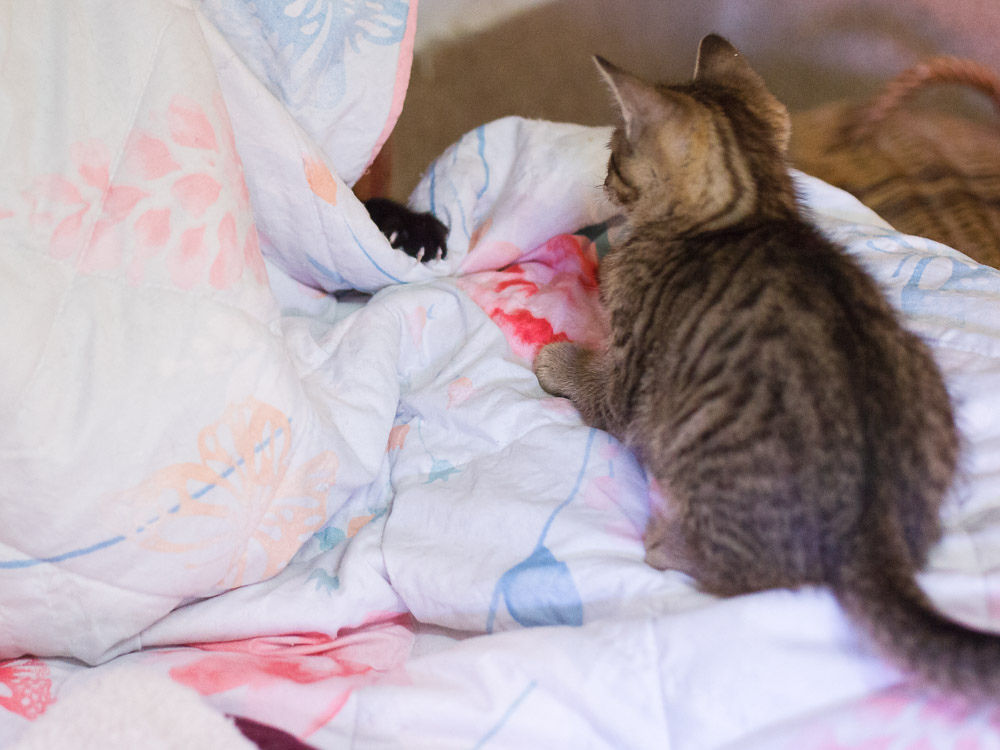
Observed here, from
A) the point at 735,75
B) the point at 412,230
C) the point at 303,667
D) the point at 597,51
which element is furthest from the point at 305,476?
the point at 597,51

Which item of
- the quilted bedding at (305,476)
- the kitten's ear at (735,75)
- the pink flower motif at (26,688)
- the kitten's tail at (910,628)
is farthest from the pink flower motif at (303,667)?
the kitten's ear at (735,75)

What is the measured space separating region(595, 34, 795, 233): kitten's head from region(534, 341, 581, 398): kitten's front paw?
23 cm

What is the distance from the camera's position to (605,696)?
0.74 m

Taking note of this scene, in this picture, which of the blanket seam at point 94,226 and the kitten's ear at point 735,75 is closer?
the blanket seam at point 94,226

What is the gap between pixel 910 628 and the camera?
69 centimetres

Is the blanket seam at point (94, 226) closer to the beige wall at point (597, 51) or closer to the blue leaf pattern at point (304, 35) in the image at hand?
the blue leaf pattern at point (304, 35)

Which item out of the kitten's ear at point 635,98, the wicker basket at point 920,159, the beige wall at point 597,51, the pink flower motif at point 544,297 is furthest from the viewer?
the beige wall at point 597,51

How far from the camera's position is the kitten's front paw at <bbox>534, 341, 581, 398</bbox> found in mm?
1172

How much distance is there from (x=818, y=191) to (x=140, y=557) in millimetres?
1221

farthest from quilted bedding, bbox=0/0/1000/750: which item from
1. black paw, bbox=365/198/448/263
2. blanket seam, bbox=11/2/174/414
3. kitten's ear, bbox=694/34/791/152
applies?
kitten's ear, bbox=694/34/791/152

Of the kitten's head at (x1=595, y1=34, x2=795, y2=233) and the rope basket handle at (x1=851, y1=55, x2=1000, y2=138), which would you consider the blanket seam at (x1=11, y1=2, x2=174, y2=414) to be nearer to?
the kitten's head at (x1=595, y1=34, x2=795, y2=233)

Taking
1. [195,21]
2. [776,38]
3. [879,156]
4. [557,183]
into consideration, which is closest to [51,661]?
[195,21]

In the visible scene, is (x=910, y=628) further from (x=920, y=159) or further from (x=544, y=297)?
(x=920, y=159)

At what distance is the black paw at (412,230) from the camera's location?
1.34m
